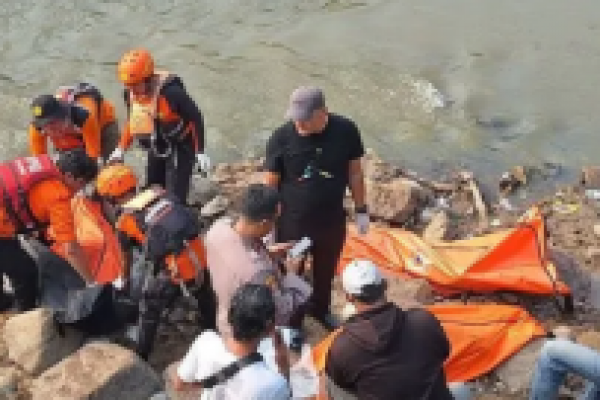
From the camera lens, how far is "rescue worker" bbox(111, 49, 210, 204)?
630 centimetres

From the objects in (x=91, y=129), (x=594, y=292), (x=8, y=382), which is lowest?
(x=594, y=292)

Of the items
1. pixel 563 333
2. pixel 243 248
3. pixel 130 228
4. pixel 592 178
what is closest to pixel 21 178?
pixel 130 228

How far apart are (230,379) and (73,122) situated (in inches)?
135

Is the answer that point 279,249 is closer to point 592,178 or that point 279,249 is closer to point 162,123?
point 162,123

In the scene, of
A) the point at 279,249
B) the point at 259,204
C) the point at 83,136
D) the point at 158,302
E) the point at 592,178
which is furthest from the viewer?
the point at 592,178

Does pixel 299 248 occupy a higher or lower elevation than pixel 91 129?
lower

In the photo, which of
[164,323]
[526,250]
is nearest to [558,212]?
[526,250]

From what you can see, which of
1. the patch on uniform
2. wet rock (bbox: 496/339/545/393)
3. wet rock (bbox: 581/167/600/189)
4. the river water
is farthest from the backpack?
wet rock (bbox: 581/167/600/189)

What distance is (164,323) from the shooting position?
614 centimetres

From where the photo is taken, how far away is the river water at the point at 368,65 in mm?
9922

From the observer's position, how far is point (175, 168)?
682cm

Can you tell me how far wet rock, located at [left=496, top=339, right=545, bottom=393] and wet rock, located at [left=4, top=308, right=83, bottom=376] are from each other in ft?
9.13

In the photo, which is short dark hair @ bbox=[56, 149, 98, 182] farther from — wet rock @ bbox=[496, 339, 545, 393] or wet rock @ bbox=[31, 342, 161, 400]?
wet rock @ bbox=[496, 339, 545, 393]

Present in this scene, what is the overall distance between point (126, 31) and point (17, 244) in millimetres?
7292
